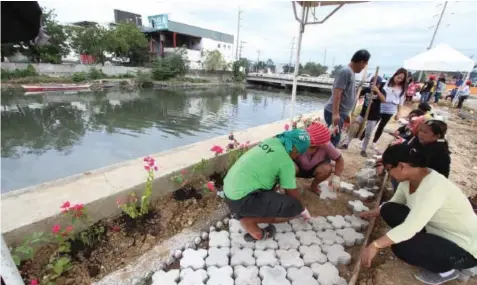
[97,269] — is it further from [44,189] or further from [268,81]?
[268,81]

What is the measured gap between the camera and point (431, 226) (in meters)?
1.61

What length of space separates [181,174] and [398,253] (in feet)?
5.77

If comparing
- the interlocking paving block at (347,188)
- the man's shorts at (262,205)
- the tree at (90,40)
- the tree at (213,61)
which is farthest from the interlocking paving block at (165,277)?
the tree at (213,61)

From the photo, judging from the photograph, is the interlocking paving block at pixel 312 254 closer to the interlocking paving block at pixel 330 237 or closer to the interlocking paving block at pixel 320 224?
the interlocking paving block at pixel 330 237

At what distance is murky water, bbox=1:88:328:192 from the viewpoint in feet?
19.3

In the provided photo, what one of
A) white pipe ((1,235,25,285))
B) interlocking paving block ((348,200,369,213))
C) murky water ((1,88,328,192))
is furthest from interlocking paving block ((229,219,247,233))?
→ murky water ((1,88,328,192))

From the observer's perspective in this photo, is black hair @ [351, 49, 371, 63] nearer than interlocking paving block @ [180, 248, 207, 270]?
No

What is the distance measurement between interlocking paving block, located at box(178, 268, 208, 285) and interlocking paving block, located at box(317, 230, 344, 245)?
0.93 metres

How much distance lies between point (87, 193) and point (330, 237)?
1.88 meters

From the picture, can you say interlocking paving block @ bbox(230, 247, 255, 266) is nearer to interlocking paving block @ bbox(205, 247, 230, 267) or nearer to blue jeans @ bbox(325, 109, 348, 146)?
interlocking paving block @ bbox(205, 247, 230, 267)

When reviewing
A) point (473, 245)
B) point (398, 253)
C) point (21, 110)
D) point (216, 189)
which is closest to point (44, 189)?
point (216, 189)

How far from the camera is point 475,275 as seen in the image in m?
1.71

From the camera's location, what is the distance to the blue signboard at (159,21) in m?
29.3

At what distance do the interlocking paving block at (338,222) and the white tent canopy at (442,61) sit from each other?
21.5 feet
